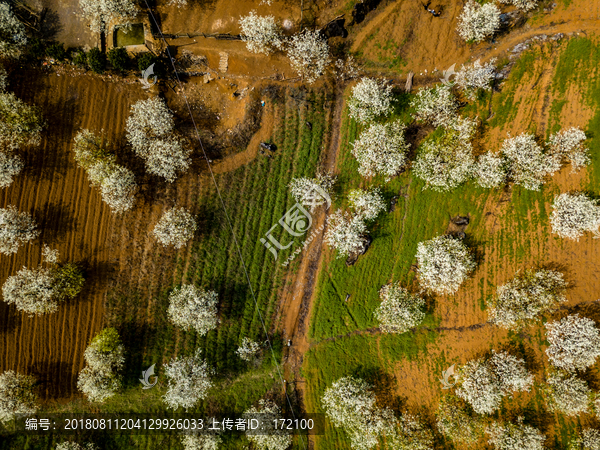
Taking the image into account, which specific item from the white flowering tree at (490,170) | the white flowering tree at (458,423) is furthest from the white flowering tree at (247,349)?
the white flowering tree at (490,170)

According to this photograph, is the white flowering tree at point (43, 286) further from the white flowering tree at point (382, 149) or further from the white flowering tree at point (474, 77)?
the white flowering tree at point (474, 77)

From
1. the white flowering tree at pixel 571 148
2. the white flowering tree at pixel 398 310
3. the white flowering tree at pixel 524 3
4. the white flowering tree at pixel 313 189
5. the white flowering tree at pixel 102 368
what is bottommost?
the white flowering tree at pixel 102 368

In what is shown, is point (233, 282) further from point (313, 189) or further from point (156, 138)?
point (156, 138)

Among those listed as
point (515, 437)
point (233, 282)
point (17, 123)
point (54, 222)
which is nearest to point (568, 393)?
point (515, 437)

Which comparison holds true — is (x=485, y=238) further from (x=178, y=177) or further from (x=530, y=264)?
(x=178, y=177)

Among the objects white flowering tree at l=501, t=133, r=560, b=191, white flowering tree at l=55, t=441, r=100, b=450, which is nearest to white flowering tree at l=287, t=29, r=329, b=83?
white flowering tree at l=501, t=133, r=560, b=191

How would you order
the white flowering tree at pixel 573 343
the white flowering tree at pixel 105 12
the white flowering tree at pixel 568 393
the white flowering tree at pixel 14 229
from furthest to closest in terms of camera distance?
the white flowering tree at pixel 14 229 → the white flowering tree at pixel 105 12 → the white flowering tree at pixel 568 393 → the white flowering tree at pixel 573 343

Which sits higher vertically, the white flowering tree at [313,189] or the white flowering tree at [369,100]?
the white flowering tree at [369,100]

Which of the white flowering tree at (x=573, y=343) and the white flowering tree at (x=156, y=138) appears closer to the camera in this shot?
the white flowering tree at (x=573, y=343)
